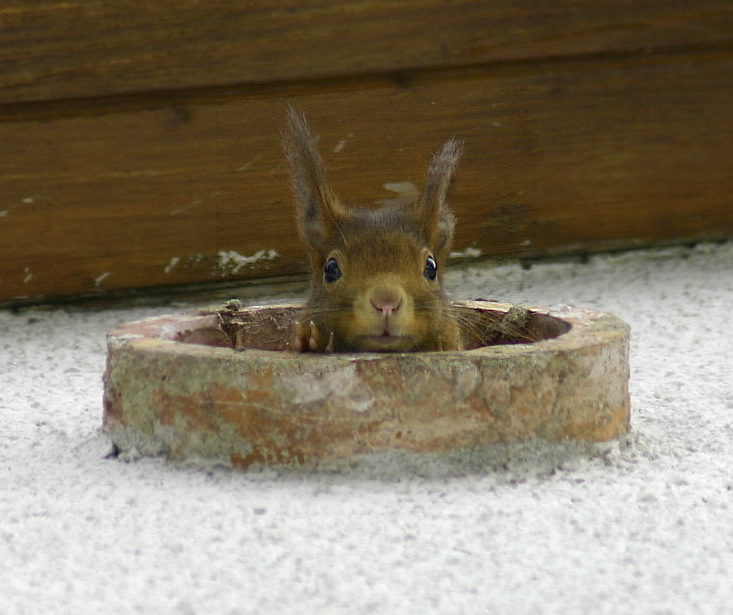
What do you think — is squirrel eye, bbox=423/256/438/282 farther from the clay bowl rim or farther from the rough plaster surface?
the rough plaster surface

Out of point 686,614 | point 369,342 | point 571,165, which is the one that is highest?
point 571,165

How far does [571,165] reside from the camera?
296 cm

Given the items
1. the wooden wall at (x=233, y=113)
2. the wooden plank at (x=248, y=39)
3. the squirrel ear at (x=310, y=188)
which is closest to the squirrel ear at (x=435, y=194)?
the squirrel ear at (x=310, y=188)

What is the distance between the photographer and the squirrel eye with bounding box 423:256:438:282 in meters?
1.68

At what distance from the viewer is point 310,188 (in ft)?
5.68

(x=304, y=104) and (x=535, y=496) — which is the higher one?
(x=304, y=104)

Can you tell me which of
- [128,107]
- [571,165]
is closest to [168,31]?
[128,107]

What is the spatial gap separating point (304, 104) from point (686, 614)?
6.00ft

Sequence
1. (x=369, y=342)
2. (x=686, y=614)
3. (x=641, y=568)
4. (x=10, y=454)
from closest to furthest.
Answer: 1. (x=686, y=614)
2. (x=641, y=568)
3. (x=369, y=342)
4. (x=10, y=454)

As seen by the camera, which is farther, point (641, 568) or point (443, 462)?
point (443, 462)

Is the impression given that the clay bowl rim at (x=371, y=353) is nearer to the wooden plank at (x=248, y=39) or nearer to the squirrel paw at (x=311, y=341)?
the squirrel paw at (x=311, y=341)

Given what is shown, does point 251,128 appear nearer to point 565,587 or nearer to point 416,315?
point 416,315

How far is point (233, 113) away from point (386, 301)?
126 cm

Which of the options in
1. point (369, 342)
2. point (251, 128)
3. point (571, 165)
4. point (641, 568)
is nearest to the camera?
point (641, 568)
